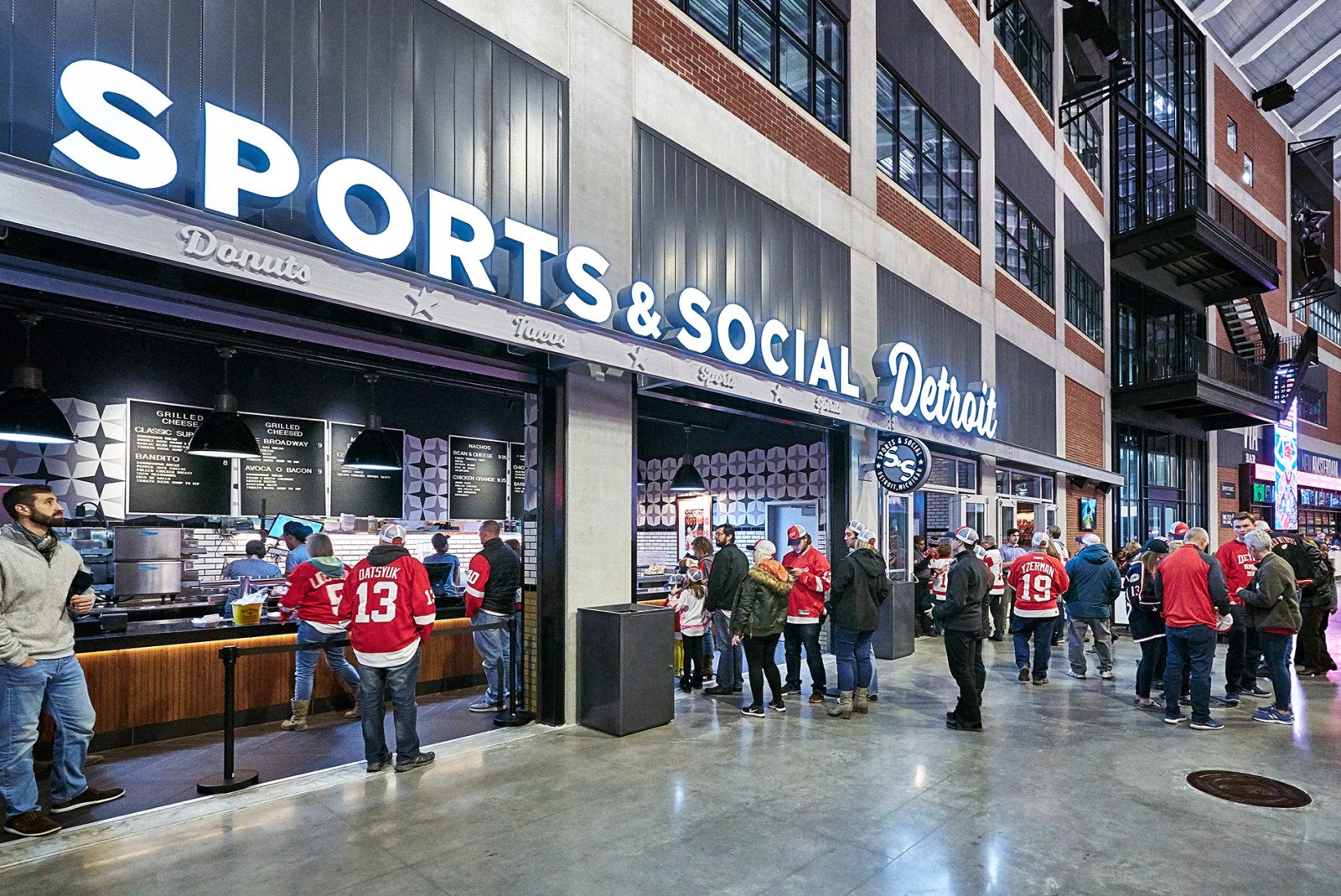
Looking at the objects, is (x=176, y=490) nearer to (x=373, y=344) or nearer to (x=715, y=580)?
(x=373, y=344)

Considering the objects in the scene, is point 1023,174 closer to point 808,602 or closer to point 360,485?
point 808,602

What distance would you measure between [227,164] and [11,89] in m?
1.06

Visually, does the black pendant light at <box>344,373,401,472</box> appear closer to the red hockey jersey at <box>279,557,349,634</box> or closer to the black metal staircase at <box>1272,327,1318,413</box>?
the red hockey jersey at <box>279,557,349,634</box>

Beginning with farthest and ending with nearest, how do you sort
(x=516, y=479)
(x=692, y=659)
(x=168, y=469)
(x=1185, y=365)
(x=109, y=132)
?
1. (x=1185, y=365)
2. (x=516, y=479)
3. (x=168, y=469)
4. (x=692, y=659)
5. (x=109, y=132)

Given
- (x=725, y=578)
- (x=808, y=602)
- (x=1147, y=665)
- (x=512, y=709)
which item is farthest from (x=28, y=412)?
(x=1147, y=665)

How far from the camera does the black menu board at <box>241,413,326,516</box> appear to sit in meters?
10.6

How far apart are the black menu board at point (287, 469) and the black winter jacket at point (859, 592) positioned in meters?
7.50

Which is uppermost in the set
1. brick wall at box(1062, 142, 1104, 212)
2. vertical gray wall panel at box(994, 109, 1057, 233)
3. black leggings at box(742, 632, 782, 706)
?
brick wall at box(1062, 142, 1104, 212)

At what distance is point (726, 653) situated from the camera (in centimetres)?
895

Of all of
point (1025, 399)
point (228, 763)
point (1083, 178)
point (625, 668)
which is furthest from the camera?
point (1083, 178)

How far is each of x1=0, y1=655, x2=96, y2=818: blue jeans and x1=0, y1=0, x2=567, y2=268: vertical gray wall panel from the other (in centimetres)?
306

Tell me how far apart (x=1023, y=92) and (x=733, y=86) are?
12245 millimetres

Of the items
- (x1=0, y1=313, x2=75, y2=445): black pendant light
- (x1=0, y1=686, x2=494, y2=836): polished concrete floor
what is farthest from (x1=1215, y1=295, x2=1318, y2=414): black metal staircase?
(x1=0, y1=313, x2=75, y2=445): black pendant light

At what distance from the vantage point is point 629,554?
8078mm
